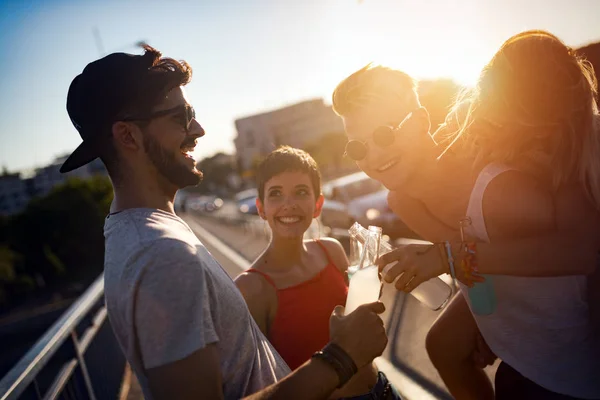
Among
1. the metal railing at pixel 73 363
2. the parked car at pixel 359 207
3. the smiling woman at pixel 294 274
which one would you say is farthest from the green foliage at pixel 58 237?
the smiling woman at pixel 294 274

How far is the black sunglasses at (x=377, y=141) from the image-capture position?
196 centimetres

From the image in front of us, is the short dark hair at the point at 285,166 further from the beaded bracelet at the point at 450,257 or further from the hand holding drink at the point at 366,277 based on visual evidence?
the beaded bracelet at the point at 450,257

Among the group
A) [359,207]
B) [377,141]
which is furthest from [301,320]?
[359,207]

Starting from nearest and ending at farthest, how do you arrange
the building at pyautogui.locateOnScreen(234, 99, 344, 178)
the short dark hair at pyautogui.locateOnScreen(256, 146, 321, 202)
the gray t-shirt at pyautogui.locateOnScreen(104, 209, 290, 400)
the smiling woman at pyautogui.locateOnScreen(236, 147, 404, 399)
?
the gray t-shirt at pyautogui.locateOnScreen(104, 209, 290, 400), the smiling woman at pyautogui.locateOnScreen(236, 147, 404, 399), the short dark hair at pyautogui.locateOnScreen(256, 146, 321, 202), the building at pyautogui.locateOnScreen(234, 99, 344, 178)

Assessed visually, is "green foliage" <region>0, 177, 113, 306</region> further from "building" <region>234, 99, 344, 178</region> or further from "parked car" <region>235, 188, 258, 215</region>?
"building" <region>234, 99, 344, 178</region>

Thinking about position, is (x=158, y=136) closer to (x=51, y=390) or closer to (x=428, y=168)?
(x=428, y=168)

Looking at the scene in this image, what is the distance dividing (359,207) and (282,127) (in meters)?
86.6

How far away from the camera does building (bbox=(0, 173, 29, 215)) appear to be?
306 ft

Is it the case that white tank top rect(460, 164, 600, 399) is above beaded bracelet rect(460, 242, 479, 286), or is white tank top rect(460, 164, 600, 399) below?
below

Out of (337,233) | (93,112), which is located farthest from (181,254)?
(337,233)

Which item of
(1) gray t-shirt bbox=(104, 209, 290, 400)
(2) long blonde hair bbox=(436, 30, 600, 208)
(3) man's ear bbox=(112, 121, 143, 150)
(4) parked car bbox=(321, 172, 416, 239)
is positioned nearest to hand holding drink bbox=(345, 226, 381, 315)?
(1) gray t-shirt bbox=(104, 209, 290, 400)

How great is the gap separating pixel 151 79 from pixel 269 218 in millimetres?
1139

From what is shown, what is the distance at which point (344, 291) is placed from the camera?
93.4 inches

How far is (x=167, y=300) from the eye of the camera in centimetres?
114
